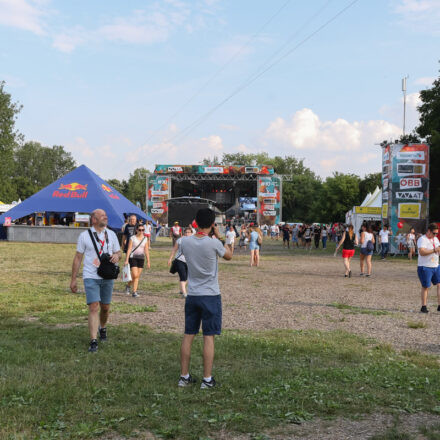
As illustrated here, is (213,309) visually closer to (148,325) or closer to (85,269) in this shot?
(85,269)

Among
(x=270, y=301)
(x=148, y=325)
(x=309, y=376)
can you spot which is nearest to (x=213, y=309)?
(x=309, y=376)

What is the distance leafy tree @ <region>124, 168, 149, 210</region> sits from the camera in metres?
97.1

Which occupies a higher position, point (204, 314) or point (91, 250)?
point (91, 250)

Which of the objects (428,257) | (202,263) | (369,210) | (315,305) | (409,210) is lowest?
(315,305)

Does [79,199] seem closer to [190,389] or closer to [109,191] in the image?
[109,191]

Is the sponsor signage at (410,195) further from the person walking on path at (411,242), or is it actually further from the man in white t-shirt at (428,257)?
the man in white t-shirt at (428,257)

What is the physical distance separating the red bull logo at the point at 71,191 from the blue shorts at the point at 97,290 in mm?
24748

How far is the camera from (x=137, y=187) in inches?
3841

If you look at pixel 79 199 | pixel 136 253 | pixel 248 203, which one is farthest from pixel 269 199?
pixel 136 253

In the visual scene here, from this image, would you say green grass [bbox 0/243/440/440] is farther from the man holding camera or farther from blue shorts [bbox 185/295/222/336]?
blue shorts [bbox 185/295/222/336]

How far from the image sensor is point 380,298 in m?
11.3

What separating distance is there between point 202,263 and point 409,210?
23.3m

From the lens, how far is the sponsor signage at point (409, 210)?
85.4 ft

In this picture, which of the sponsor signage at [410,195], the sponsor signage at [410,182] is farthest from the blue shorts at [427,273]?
→ the sponsor signage at [410,182]
